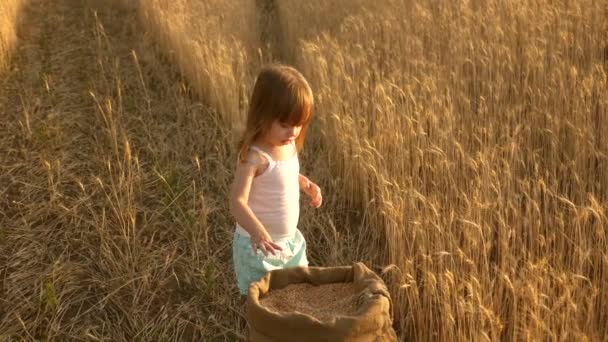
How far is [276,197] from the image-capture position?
7.52ft

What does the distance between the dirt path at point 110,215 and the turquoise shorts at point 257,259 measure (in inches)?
19.4

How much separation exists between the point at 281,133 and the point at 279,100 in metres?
0.12

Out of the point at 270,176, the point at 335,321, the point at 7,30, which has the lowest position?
the point at 335,321

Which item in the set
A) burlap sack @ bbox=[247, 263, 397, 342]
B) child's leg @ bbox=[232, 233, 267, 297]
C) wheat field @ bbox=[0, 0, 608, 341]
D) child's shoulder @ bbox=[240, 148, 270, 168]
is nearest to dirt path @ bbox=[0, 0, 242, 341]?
wheat field @ bbox=[0, 0, 608, 341]

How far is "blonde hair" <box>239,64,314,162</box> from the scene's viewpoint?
2.09 m

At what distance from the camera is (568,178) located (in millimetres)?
3197

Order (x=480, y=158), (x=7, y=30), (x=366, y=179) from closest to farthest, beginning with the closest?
(x=480, y=158) < (x=366, y=179) < (x=7, y=30)

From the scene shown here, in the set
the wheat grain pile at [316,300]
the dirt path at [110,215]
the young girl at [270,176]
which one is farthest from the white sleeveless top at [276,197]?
the dirt path at [110,215]

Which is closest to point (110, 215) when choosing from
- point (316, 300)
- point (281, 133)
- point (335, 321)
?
point (281, 133)

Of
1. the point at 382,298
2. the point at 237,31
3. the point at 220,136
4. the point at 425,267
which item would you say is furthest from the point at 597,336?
the point at 237,31

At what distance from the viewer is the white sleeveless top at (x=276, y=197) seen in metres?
2.25

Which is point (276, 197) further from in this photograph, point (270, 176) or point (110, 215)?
point (110, 215)

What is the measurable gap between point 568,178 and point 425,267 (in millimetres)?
1139

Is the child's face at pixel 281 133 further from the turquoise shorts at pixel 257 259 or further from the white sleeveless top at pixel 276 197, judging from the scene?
the turquoise shorts at pixel 257 259
